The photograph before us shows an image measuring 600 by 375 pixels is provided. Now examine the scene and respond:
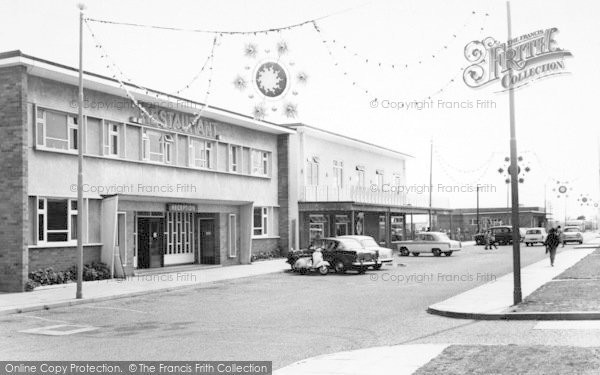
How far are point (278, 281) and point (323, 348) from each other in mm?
13748

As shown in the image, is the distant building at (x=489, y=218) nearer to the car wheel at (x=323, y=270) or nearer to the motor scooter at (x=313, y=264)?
the motor scooter at (x=313, y=264)

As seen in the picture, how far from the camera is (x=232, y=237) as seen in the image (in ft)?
111

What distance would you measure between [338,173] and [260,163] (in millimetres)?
11173

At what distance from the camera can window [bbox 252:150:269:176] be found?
36.8 m

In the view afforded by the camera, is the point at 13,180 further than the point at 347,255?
No

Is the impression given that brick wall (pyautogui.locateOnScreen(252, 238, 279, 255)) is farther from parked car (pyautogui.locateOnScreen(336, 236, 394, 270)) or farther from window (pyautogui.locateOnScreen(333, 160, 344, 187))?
window (pyautogui.locateOnScreen(333, 160, 344, 187))

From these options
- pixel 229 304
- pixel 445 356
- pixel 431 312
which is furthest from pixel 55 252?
pixel 445 356

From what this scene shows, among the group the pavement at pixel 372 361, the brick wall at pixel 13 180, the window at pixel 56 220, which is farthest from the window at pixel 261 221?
the pavement at pixel 372 361

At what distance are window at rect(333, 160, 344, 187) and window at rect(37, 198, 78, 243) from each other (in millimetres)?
24772

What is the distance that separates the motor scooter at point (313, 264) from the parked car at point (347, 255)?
0.32 meters

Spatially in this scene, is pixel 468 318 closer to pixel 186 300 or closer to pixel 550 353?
pixel 550 353

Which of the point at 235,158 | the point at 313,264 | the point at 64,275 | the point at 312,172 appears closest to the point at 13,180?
the point at 64,275

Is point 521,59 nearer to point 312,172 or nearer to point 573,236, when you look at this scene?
point 312,172

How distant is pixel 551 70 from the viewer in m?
14.6
